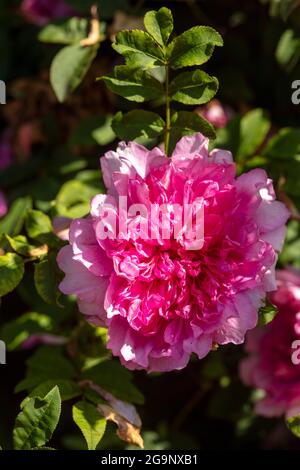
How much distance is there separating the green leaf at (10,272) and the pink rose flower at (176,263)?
0.09 meters

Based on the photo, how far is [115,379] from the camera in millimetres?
1350

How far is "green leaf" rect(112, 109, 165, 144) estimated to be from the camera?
1.27 metres

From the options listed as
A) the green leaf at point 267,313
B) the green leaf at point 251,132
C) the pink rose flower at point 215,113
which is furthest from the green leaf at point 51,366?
the pink rose flower at point 215,113

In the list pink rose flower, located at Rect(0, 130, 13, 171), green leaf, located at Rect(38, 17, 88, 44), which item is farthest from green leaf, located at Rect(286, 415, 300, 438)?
pink rose flower, located at Rect(0, 130, 13, 171)

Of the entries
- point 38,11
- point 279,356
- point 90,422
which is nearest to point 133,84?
point 90,422

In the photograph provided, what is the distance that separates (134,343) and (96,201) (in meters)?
0.19

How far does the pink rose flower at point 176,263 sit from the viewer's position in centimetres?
115

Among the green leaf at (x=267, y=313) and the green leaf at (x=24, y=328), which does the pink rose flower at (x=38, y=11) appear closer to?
the green leaf at (x=24, y=328)

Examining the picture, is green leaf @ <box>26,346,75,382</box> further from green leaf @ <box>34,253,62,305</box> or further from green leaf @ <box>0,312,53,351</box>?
green leaf @ <box>34,253,62,305</box>

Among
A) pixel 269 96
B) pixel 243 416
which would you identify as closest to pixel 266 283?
pixel 243 416

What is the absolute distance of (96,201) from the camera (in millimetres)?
1160

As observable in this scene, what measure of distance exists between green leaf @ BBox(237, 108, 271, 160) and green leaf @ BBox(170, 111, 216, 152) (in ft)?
0.97

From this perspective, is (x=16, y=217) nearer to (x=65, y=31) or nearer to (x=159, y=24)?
(x=65, y=31)

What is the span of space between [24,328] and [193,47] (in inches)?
24.0
